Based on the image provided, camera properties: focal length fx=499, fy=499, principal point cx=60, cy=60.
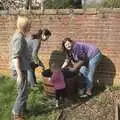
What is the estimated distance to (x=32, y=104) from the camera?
9273mm

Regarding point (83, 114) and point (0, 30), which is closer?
point (83, 114)

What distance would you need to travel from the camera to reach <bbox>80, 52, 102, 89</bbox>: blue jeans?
9.75 meters

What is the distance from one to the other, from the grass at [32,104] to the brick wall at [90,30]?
3.56 feet

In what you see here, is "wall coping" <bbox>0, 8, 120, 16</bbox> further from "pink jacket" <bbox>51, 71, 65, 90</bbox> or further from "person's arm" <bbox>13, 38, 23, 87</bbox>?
"person's arm" <bbox>13, 38, 23, 87</bbox>

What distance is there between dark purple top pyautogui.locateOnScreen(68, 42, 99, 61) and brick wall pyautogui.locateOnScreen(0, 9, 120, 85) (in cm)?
46

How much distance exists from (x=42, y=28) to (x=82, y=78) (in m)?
1.55

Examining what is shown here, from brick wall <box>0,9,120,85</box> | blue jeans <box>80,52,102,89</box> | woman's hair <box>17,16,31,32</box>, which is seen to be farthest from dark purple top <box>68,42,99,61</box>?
woman's hair <box>17,16,31,32</box>

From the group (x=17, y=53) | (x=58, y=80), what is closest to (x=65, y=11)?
(x=58, y=80)

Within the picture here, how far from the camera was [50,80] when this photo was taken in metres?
9.32

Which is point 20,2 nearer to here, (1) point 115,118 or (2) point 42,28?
(2) point 42,28

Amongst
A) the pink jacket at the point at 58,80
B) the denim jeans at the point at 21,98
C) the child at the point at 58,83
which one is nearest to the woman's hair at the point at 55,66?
the child at the point at 58,83

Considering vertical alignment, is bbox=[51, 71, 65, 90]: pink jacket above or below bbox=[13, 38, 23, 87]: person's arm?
below

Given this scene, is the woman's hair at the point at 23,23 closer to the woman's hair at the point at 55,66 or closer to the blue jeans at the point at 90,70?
the woman's hair at the point at 55,66

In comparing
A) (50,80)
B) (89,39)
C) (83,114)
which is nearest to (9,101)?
(50,80)
